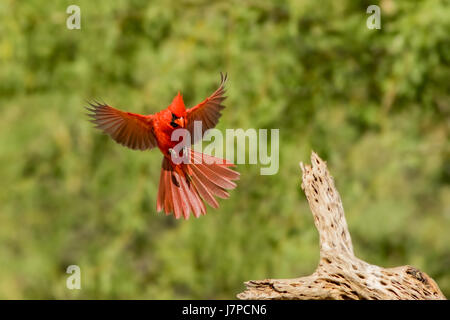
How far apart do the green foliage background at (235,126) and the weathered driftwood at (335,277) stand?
11.1 feet

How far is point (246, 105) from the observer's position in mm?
5988

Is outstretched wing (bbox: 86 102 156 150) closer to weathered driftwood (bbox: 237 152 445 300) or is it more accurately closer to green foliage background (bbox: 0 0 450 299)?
weathered driftwood (bbox: 237 152 445 300)

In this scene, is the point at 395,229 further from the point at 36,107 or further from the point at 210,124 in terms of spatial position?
the point at 210,124

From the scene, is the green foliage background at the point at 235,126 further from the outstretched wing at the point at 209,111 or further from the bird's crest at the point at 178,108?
the bird's crest at the point at 178,108

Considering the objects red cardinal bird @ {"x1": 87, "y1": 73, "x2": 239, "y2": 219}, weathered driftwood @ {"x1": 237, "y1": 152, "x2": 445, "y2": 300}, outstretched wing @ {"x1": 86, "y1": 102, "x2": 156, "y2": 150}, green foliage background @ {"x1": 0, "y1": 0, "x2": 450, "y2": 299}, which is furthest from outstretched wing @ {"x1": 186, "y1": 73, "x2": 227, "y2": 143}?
green foliage background @ {"x1": 0, "y1": 0, "x2": 450, "y2": 299}

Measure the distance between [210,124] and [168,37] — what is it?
14.6 ft

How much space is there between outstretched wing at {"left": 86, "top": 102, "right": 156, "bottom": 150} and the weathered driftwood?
0.57 meters

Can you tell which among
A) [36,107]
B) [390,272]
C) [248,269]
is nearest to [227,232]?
[248,269]

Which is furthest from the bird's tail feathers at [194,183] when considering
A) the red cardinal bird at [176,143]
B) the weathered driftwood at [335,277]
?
the weathered driftwood at [335,277]

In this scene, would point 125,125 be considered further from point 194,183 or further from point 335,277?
point 335,277

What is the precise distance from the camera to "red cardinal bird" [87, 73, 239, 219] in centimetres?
190

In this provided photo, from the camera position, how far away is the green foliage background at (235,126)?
6.07 meters

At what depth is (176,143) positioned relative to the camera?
6.30ft

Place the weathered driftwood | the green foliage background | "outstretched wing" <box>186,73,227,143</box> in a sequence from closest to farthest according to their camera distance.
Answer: "outstretched wing" <box>186,73,227,143</box> → the weathered driftwood → the green foliage background
